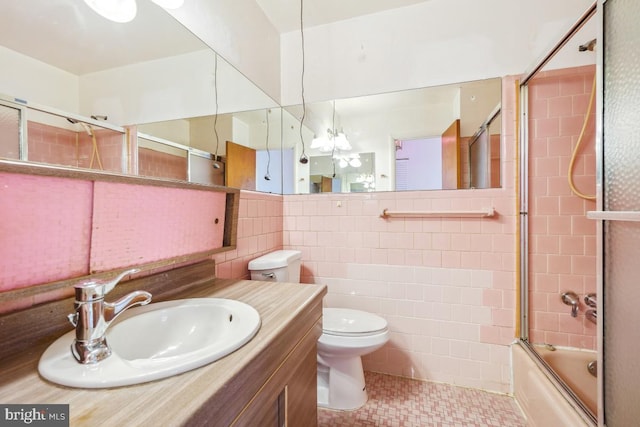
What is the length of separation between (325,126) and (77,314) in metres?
1.77

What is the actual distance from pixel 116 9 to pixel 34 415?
1096mm

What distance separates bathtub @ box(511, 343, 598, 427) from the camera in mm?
1140

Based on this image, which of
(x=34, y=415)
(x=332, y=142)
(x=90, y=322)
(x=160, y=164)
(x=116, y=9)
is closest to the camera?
(x=34, y=415)

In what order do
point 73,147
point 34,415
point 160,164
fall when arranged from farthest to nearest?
point 160,164, point 73,147, point 34,415

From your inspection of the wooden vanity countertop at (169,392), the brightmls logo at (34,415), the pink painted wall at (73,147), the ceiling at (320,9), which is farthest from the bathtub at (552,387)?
the ceiling at (320,9)

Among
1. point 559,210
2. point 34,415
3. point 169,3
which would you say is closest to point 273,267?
point 34,415

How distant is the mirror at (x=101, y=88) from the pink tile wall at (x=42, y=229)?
4.2 inches

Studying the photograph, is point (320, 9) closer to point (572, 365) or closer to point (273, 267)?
point (273, 267)

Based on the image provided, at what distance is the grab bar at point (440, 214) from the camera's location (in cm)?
164

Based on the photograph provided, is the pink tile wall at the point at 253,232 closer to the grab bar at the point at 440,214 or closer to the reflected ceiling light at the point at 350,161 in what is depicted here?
the reflected ceiling light at the point at 350,161

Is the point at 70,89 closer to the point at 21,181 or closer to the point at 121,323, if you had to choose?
the point at 21,181

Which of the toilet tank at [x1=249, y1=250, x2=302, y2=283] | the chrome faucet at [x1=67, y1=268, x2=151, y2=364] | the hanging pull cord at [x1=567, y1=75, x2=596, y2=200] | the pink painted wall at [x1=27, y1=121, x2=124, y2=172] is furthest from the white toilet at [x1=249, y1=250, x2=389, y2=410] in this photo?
the hanging pull cord at [x1=567, y1=75, x2=596, y2=200]

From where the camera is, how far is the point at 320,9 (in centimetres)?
184

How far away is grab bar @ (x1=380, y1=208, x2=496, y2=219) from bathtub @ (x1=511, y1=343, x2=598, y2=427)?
0.80 metres
